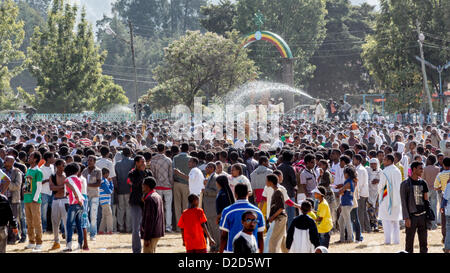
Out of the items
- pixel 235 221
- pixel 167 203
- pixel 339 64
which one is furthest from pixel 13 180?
pixel 339 64

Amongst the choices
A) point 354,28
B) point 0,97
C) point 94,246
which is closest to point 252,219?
point 94,246

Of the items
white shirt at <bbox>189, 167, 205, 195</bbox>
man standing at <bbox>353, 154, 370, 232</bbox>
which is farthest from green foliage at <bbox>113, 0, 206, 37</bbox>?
white shirt at <bbox>189, 167, 205, 195</bbox>

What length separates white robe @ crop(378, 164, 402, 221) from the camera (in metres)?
12.3

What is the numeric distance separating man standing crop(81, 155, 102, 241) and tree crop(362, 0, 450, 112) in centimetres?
3344

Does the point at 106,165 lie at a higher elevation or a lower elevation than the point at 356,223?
higher

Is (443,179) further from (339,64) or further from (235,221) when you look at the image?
(339,64)

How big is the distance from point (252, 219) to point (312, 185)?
511 cm

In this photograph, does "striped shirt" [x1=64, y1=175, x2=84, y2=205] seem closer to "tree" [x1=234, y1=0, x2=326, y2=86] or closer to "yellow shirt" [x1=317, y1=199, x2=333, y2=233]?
"yellow shirt" [x1=317, y1=199, x2=333, y2=233]

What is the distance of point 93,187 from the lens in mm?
13195

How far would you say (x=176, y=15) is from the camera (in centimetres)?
11506

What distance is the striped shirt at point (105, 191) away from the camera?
45.2ft

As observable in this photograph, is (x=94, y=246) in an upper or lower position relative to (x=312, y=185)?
lower

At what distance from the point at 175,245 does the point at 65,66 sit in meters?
39.1
